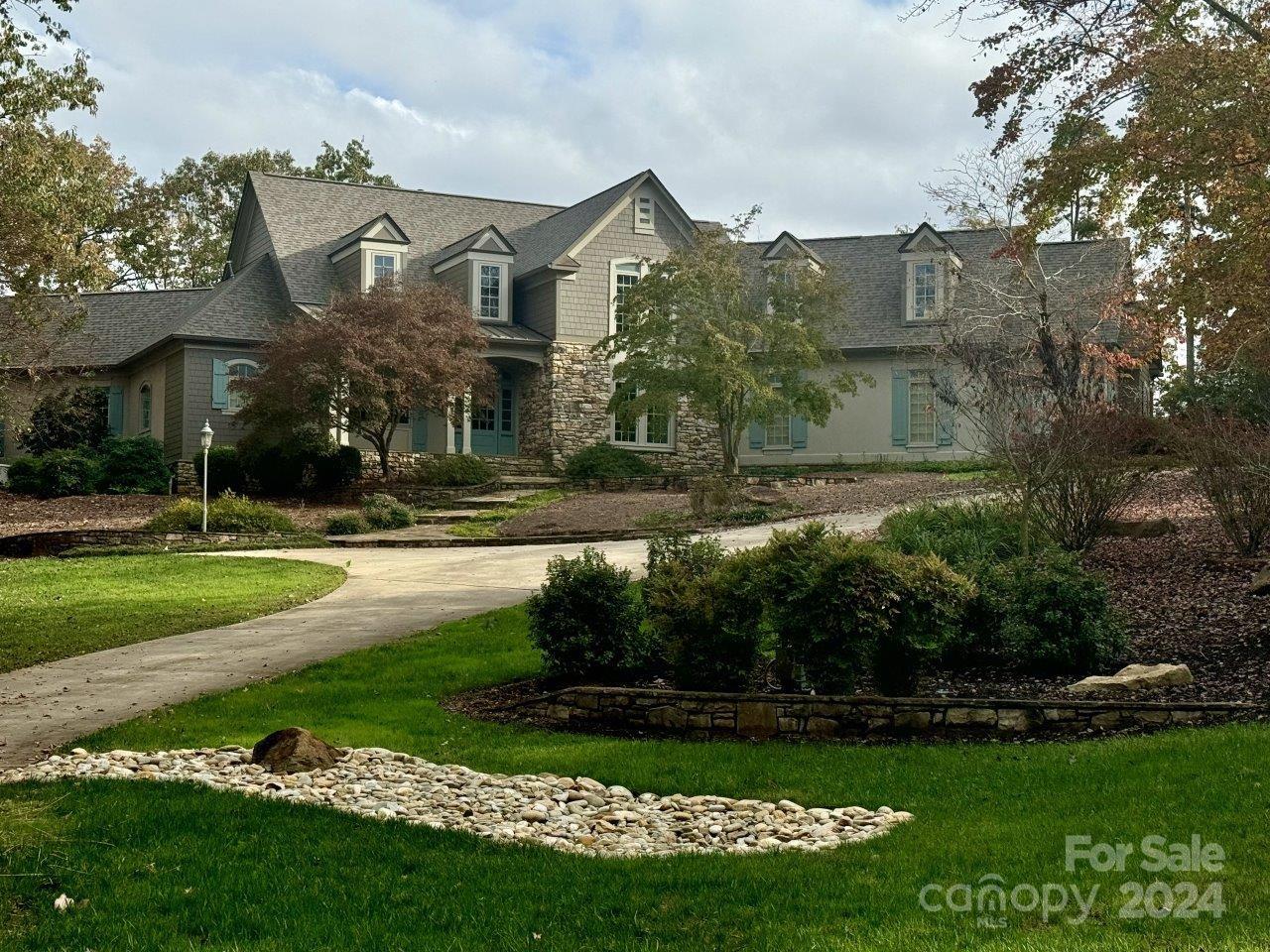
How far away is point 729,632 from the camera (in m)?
8.82

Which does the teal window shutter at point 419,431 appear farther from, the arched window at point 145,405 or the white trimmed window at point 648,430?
the arched window at point 145,405

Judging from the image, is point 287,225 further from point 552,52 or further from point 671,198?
point 552,52

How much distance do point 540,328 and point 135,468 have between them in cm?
966

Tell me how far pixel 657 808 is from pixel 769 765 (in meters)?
0.92

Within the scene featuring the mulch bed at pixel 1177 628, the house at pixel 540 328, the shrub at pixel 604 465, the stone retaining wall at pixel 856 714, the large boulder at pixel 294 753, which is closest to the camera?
the large boulder at pixel 294 753

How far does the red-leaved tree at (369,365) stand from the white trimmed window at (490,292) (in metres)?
4.00

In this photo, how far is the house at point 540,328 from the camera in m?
29.5

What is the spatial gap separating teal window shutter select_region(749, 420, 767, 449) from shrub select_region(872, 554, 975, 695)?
22.9 m

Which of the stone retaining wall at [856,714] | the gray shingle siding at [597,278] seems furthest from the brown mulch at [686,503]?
the stone retaining wall at [856,714]

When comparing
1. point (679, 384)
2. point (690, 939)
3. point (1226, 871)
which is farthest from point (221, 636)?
point (679, 384)

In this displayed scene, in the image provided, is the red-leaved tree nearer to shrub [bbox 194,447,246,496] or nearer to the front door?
shrub [bbox 194,447,246,496]

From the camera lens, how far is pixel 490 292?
31.2 meters

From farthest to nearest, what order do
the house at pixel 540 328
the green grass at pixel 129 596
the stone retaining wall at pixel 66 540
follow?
1. the house at pixel 540 328
2. the stone retaining wall at pixel 66 540
3. the green grass at pixel 129 596

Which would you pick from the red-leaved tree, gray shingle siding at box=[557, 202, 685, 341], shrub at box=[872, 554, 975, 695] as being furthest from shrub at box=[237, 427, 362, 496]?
shrub at box=[872, 554, 975, 695]
